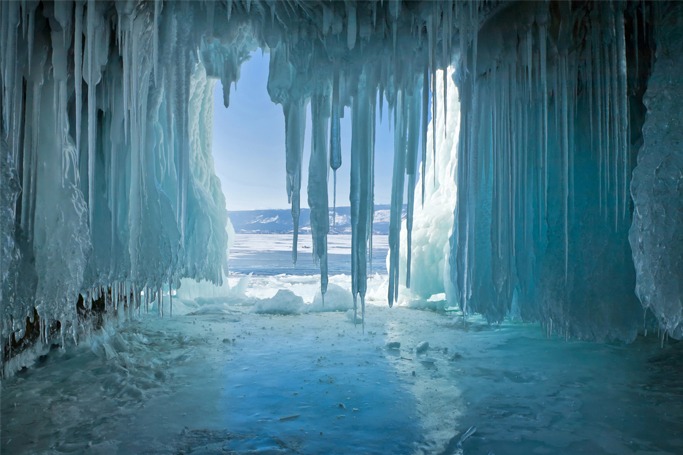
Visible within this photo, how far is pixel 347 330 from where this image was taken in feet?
24.2

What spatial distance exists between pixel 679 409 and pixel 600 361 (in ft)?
4.81

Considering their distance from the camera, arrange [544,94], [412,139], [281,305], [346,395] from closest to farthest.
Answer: [346,395] → [544,94] → [412,139] → [281,305]

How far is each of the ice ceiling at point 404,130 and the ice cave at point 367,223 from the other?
0.02 metres

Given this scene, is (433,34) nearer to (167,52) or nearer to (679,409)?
(167,52)

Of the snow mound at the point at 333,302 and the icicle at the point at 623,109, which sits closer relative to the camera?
the icicle at the point at 623,109

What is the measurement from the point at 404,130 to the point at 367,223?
1149 mm

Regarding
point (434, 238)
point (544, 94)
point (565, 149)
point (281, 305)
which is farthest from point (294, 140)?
point (434, 238)

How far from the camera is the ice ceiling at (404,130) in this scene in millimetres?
4133

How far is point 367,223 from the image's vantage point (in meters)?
5.86

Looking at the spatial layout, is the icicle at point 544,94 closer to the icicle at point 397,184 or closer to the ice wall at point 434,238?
the icicle at point 397,184

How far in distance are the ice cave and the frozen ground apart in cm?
3

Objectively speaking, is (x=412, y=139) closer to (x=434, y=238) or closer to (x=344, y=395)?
(x=344, y=395)

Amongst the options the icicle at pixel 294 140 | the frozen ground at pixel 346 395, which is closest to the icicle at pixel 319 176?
the icicle at pixel 294 140

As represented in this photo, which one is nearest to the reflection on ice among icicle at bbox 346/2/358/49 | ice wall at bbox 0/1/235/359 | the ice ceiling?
the ice ceiling
